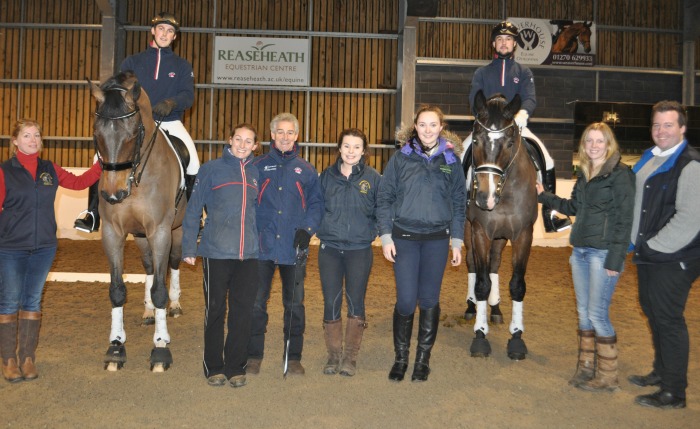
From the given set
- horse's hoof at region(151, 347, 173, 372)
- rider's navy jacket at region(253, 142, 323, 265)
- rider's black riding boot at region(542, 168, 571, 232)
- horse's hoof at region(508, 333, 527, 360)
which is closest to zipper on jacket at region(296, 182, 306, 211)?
rider's navy jacket at region(253, 142, 323, 265)

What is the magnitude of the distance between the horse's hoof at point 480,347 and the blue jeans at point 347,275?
1.22 metres

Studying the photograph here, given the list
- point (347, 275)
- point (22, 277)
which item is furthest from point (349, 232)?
point (22, 277)

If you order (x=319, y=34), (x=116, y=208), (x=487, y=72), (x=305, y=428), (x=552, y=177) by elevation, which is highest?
(x=319, y=34)

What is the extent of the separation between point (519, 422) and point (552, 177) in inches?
116

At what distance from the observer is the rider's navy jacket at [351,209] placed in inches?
172

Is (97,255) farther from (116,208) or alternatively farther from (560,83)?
(560,83)

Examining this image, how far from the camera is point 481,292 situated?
17.2 ft

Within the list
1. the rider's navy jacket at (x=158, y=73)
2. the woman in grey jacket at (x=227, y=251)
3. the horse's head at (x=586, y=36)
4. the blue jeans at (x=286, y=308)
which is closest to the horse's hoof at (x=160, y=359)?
the woman in grey jacket at (x=227, y=251)

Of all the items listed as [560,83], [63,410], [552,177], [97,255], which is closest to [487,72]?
[552,177]

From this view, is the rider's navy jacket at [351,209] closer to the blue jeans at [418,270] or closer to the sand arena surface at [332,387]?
the blue jeans at [418,270]

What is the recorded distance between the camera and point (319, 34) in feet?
47.1

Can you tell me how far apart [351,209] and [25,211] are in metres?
2.25

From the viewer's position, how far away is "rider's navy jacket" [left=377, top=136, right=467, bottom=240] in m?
4.20

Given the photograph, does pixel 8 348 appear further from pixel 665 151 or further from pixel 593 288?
pixel 665 151
